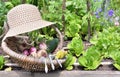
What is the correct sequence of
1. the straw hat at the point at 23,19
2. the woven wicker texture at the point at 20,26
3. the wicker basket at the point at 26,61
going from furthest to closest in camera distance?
the straw hat at the point at 23,19 < the woven wicker texture at the point at 20,26 < the wicker basket at the point at 26,61

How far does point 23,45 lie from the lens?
3.98 meters

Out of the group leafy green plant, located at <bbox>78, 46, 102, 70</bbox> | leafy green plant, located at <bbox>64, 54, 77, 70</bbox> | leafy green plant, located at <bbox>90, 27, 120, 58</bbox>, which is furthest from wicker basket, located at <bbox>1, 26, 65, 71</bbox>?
leafy green plant, located at <bbox>90, 27, 120, 58</bbox>

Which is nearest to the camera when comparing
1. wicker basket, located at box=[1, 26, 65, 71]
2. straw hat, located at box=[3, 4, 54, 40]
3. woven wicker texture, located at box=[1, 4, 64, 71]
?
wicker basket, located at box=[1, 26, 65, 71]

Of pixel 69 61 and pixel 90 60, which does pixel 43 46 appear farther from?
pixel 90 60

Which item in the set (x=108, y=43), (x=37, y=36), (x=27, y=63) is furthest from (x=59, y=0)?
(x=27, y=63)

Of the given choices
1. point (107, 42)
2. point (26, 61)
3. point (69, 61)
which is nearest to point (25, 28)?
point (26, 61)

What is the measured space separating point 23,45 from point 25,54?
0.19 metres

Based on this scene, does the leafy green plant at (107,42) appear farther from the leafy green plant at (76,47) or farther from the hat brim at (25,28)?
the hat brim at (25,28)

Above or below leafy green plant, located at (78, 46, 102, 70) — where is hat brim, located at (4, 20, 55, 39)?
above

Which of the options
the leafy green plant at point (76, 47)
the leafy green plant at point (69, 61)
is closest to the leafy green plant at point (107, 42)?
the leafy green plant at point (76, 47)

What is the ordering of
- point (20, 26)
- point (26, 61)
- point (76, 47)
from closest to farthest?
point (26, 61) → point (20, 26) → point (76, 47)

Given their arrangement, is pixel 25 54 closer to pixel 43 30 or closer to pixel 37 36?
pixel 37 36

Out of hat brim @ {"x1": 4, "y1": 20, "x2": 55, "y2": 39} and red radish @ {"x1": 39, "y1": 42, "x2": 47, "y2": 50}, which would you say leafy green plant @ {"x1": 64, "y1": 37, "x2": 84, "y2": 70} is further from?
hat brim @ {"x1": 4, "y1": 20, "x2": 55, "y2": 39}

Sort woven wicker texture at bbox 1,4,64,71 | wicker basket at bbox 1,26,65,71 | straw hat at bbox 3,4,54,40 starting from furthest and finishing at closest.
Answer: straw hat at bbox 3,4,54,40
woven wicker texture at bbox 1,4,64,71
wicker basket at bbox 1,26,65,71
